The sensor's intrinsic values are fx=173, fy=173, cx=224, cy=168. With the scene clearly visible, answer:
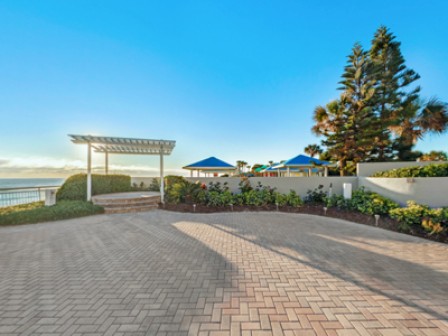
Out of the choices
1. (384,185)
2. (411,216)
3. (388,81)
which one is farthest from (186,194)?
(388,81)

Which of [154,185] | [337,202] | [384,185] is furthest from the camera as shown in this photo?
[154,185]

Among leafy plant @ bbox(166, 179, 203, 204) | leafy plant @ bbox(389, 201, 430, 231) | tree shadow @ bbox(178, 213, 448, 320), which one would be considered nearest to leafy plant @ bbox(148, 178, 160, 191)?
leafy plant @ bbox(166, 179, 203, 204)

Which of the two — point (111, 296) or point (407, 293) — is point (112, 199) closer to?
point (111, 296)

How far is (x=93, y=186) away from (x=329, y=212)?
11326mm

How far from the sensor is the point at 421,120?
31.7 feet

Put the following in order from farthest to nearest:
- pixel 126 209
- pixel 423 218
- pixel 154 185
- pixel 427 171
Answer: pixel 154 185
pixel 126 209
pixel 427 171
pixel 423 218

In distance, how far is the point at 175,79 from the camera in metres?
9.41

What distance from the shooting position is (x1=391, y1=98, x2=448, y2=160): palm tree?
30.2 ft

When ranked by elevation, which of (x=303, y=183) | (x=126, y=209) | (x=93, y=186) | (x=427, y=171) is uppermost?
(x=427, y=171)

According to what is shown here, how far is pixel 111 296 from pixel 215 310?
4.57ft

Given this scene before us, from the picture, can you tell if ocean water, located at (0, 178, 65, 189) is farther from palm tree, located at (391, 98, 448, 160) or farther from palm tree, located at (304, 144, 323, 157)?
palm tree, located at (304, 144, 323, 157)

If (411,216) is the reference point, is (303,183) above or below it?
above

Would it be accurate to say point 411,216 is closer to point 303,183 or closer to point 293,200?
point 293,200

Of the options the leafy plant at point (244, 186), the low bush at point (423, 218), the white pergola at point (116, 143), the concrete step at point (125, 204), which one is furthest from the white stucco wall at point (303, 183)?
the concrete step at point (125, 204)
